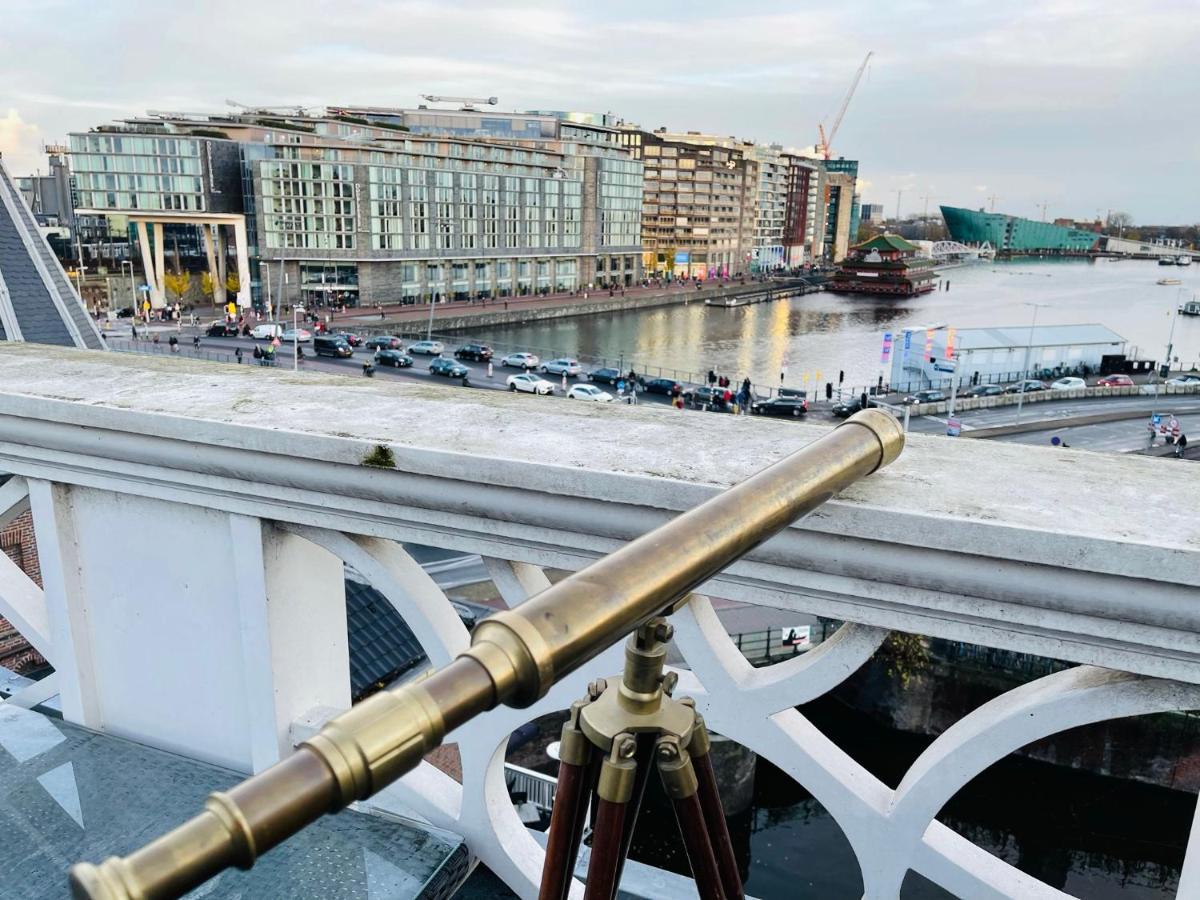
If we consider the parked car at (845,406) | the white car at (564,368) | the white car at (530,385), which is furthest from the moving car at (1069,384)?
the white car at (530,385)

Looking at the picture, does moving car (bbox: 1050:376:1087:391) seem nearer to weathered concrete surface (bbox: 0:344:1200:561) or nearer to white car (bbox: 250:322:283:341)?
white car (bbox: 250:322:283:341)

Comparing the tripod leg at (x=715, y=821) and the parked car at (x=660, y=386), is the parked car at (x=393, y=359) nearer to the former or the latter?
the parked car at (x=660, y=386)

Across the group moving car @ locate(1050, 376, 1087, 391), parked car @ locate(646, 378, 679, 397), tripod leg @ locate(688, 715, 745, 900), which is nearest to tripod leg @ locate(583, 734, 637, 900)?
tripod leg @ locate(688, 715, 745, 900)

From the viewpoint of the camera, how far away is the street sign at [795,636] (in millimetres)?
17112

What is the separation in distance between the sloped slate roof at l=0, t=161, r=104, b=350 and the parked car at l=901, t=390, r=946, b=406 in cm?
2992

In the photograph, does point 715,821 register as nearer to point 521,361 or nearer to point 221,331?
point 521,361

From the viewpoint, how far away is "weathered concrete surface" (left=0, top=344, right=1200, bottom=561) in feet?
6.75

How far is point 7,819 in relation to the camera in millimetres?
2719

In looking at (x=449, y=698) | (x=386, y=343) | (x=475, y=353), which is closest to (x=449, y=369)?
(x=475, y=353)

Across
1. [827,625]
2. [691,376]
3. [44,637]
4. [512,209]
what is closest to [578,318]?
[512,209]

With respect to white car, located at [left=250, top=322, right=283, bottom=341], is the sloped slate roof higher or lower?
higher

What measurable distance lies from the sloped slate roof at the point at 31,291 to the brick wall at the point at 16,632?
361cm

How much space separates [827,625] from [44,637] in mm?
17352

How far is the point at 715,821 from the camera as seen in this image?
5.93 feet
